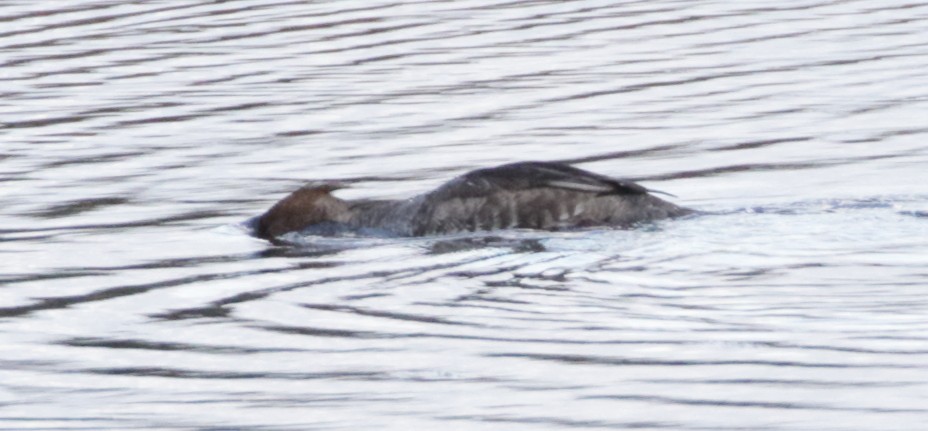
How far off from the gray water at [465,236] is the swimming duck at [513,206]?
0.65 feet

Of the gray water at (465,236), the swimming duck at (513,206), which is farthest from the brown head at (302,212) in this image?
the gray water at (465,236)

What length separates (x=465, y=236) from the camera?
11383mm

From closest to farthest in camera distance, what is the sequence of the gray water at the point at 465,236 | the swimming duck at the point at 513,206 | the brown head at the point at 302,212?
the gray water at the point at 465,236, the swimming duck at the point at 513,206, the brown head at the point at 302,212

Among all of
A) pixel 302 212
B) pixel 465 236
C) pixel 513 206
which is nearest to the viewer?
pixel 465 236

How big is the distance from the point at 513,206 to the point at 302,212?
3.70 ft

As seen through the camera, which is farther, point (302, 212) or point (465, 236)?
point (302, 212)

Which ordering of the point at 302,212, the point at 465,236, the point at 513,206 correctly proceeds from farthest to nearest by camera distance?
the point at 302,212, the point at 513,206, the point at 465,236

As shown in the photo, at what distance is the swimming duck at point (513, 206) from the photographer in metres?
11.2

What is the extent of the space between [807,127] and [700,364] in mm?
6950

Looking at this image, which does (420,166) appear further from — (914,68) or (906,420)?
(906,420)

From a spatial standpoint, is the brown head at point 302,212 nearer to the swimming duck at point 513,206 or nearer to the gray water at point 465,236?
the swimming duck at point 513,206

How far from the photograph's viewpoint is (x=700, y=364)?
7.61 m

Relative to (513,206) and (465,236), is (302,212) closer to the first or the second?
(465,236)

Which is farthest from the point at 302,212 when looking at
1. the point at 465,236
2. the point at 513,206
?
the point at 513,206
